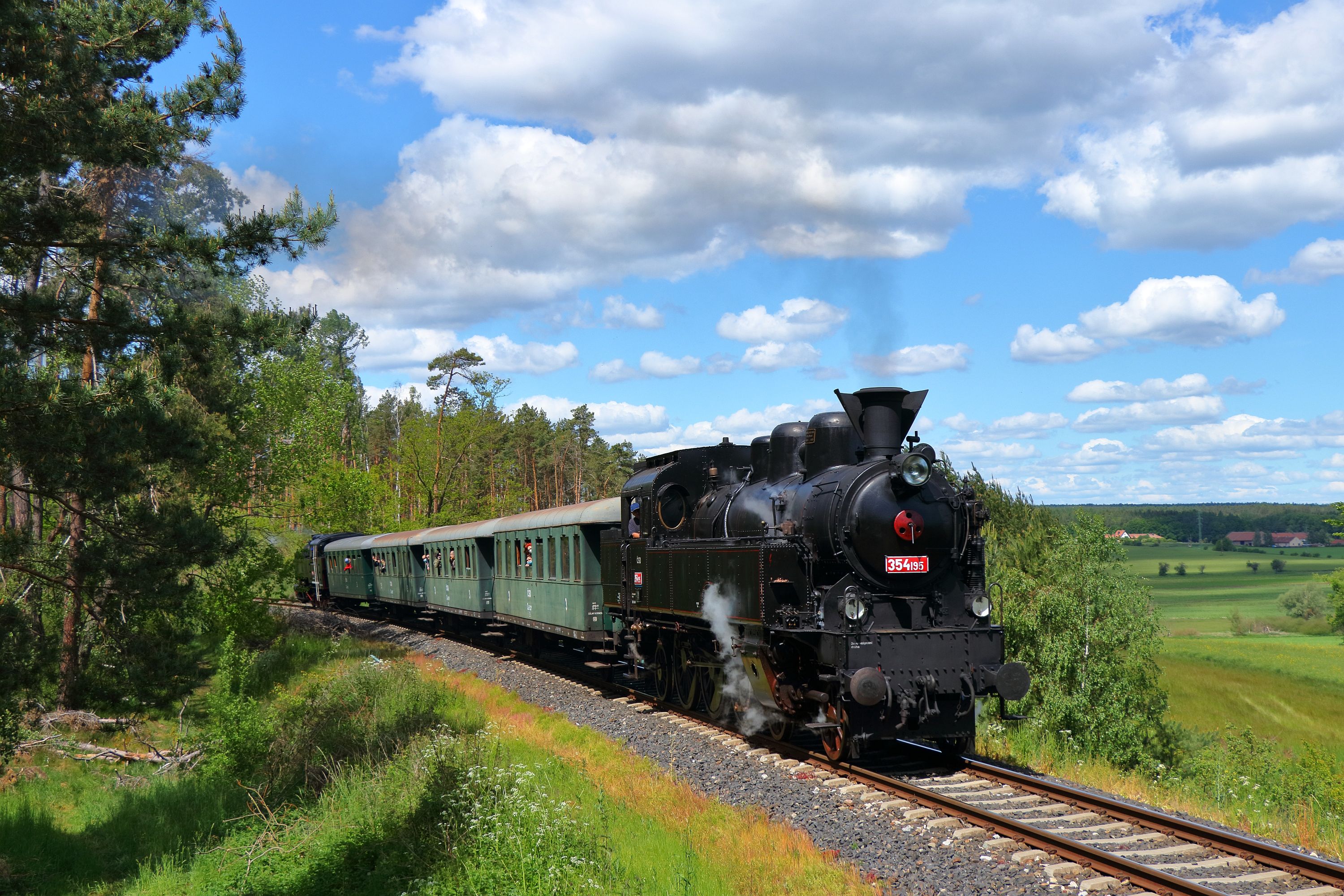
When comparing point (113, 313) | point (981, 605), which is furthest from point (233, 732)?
point (981, 605)

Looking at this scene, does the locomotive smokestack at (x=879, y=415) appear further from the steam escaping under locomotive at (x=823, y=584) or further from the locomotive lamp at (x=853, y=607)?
the locomotive lamp at (x=853, y=607)

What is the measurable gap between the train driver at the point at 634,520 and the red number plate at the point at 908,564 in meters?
5.60

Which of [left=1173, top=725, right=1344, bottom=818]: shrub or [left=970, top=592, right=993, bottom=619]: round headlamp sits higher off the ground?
[left=970, top=592, right=993, bottom=619]: round headlamp

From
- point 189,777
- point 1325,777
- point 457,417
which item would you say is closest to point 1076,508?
point 1325,777

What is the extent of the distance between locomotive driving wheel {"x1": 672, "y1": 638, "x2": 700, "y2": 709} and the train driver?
2.02 metres

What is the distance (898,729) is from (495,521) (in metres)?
15.6

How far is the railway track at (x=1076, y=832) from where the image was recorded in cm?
648

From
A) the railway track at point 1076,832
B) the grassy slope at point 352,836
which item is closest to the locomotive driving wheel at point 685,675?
the grassy slope at point 352,836

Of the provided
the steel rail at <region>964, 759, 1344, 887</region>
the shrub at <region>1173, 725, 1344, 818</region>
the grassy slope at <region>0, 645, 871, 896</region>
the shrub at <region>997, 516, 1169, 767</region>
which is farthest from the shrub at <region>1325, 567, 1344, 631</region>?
the grassy slope at <region>0, 645, 871, 896</region>

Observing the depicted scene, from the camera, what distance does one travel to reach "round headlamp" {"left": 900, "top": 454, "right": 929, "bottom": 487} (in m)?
10.0

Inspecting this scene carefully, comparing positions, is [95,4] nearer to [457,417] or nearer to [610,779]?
[610,779]

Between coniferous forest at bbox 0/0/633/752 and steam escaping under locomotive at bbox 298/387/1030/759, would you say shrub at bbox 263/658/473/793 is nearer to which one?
coniferous forest at bbox 0/0/633/752

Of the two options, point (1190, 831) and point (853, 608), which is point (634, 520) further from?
point (1190, 831)

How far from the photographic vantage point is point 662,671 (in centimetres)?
1470
